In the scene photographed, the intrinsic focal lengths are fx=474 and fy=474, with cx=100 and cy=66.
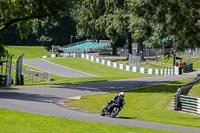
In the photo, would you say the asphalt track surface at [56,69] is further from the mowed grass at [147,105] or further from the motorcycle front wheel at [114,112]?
the motorcycle front wheel at [114,112]

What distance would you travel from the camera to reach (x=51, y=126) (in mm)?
19875

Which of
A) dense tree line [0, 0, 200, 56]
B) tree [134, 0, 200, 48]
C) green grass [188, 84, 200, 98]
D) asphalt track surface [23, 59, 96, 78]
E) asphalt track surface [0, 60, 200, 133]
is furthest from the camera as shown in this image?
asphalt track surface [23, 59, 96, 78]

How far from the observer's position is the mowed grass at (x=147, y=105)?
25.7 meters

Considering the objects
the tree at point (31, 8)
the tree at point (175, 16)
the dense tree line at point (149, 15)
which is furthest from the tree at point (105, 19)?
the tree at point (175, 16)

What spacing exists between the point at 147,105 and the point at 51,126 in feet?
45.5

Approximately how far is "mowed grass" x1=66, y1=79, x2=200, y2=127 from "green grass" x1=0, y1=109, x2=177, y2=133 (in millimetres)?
4203

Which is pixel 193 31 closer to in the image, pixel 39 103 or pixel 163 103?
pixel 163 103

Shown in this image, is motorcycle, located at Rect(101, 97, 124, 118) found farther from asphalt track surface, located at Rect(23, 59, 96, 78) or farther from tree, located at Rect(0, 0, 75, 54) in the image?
asphalt track surface, located at Rect(23, 59, 96, 78)

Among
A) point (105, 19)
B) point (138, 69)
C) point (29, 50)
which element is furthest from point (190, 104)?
point (29, 50)

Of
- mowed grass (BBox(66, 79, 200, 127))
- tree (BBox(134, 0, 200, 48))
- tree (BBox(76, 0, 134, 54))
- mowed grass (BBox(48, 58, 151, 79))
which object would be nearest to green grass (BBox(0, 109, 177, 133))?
mowed grass (BBox(66, 79, 200, 127))

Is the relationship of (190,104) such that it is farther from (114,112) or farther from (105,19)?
(105,19)

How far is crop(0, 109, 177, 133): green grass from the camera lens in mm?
18891

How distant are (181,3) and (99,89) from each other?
461 inches

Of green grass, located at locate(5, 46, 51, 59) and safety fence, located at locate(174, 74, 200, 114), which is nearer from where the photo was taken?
safety fence, located at locate(174, 74, 200, 114)
